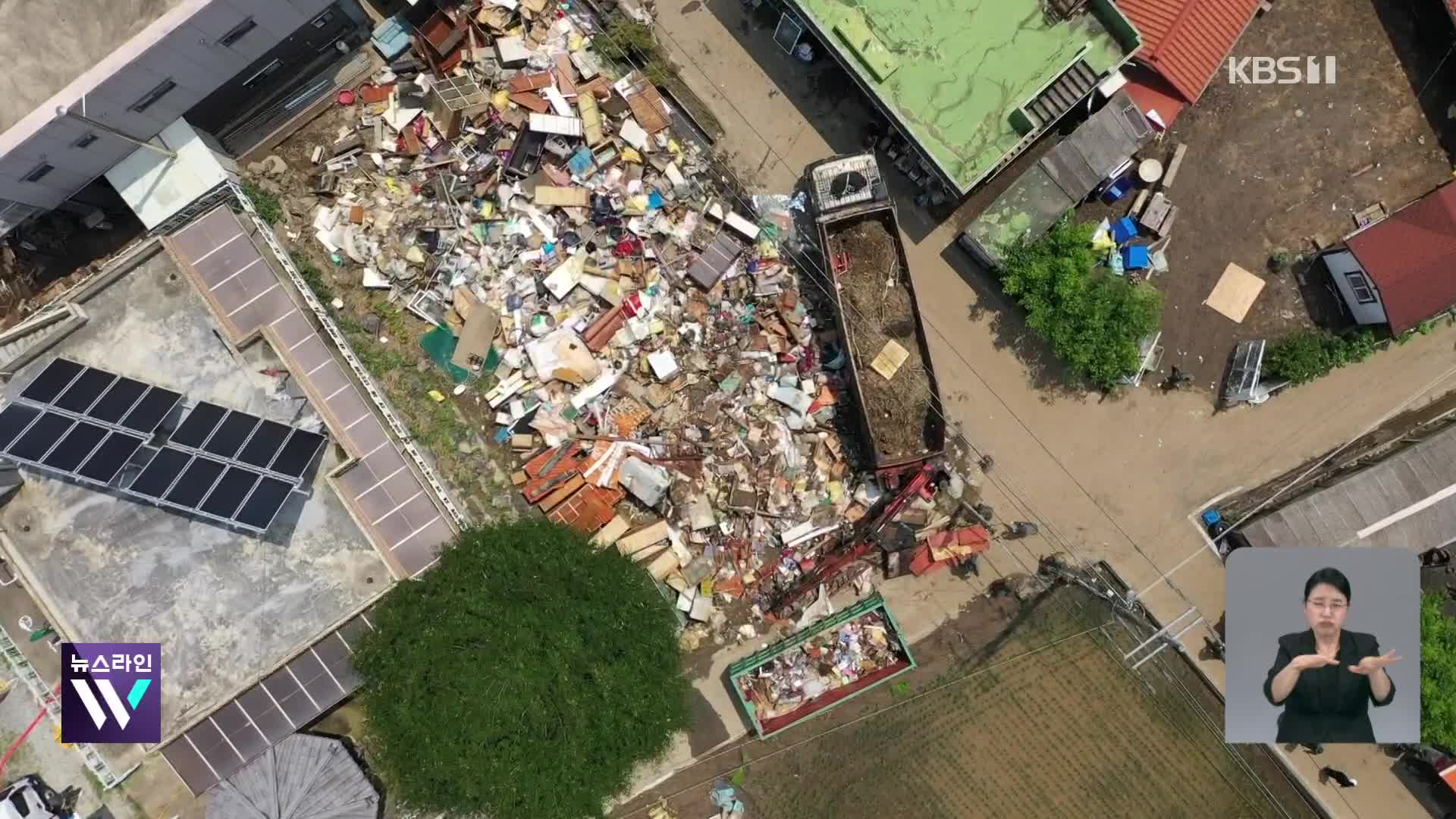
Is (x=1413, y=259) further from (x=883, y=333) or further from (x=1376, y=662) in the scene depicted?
(x=883, y=333)

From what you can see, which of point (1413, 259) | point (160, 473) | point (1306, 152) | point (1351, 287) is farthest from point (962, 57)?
point (160, 473)

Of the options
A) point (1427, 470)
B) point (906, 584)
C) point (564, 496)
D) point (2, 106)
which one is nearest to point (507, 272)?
point (564, 496)

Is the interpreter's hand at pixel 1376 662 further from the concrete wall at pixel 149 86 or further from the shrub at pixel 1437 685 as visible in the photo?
the concrete wall at pixel 149 86

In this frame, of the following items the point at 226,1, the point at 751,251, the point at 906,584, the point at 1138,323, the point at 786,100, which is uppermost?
the point at 226,1

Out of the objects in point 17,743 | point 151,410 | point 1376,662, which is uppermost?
point 151,410

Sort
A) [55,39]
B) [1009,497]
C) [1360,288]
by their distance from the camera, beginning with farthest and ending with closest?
1. [1009,497]
2. [1360,288]
3. [55,39]

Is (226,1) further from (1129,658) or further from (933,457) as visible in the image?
(1129,658)

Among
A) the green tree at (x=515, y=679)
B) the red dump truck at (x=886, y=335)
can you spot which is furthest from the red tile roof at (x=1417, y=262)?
the green tree at (x=515, y=679)
